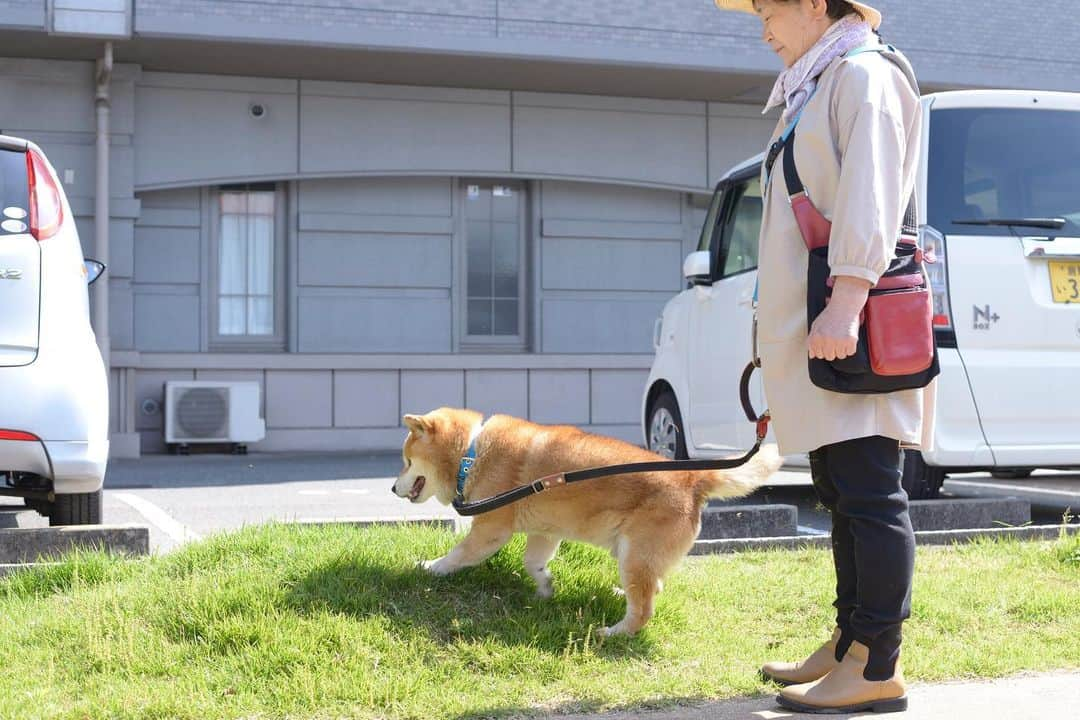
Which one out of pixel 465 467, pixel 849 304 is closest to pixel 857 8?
pixel 849 304

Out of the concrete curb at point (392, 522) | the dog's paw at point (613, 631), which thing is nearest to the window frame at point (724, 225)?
the concrete curb at point (392, 522)

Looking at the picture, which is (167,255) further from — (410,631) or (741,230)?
(410,631)

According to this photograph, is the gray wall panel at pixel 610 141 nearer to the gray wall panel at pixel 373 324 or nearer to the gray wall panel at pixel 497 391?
the gray wall panel at pixel 373 324

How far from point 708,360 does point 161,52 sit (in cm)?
720

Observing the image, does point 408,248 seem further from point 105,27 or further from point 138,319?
point 105,27

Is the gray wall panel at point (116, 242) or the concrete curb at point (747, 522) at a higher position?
the gray wall panel at point (116, 242)

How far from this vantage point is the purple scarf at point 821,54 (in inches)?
128

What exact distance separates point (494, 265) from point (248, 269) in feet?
8.63

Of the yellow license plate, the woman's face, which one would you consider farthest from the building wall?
the woman's face

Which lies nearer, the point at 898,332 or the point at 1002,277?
the point at 898,332

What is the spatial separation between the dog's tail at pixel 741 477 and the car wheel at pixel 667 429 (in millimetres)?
3380

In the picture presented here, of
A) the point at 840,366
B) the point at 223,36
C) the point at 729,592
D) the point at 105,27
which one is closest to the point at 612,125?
the point at 223,36

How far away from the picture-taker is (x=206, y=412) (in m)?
12.0

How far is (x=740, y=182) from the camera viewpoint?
23.5ft
